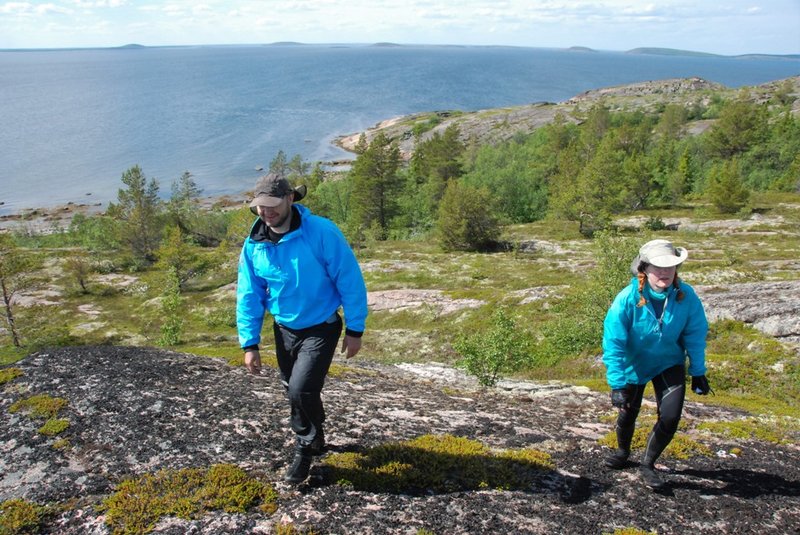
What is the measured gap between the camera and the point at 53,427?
8930 millimetres

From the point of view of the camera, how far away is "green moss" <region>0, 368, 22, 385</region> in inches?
421

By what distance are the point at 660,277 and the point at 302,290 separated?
4.97 metres

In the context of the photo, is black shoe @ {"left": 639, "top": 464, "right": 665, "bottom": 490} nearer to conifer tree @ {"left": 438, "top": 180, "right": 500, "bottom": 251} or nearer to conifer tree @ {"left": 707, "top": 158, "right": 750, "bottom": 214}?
conifer tree @ {"left": 438, "top": 180, "right": 500, "bottom": 251}

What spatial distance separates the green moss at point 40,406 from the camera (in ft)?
30.8

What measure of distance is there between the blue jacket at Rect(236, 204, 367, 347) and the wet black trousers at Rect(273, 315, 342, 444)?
0.53ft

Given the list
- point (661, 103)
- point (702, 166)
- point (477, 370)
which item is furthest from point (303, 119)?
point (477, 370)

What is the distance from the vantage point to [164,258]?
63219 millimetres

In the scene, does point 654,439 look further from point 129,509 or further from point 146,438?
point 146,438

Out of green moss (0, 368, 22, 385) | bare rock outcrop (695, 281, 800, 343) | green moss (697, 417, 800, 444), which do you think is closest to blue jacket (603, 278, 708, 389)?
green moss (697, 417, 800, 444)

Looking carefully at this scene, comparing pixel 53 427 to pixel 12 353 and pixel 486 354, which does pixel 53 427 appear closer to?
pixel 486 354

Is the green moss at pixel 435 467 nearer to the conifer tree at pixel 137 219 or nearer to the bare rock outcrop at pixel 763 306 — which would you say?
the bare rock outcrop at pixel 763 306

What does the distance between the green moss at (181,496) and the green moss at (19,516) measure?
0.83 metres

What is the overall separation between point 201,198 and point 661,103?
481ft

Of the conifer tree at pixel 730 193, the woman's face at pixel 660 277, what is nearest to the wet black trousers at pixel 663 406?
the woman's face at pixel 660 277
